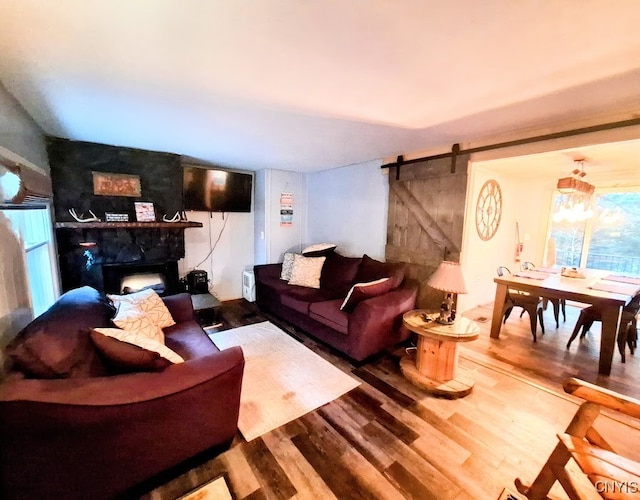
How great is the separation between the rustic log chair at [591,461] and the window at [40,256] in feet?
11.7

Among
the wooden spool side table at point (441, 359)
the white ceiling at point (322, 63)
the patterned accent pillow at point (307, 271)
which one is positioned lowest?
the wooden spool side table at point (441, 359)

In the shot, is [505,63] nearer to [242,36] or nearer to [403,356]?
[242,36]

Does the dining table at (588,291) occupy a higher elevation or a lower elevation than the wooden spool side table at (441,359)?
higher

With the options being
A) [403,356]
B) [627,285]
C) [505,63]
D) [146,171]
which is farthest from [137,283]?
[627,285]

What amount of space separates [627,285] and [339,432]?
12.3ft

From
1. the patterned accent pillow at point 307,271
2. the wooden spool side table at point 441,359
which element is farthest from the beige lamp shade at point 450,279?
the patterned accent pillow at point 307,271

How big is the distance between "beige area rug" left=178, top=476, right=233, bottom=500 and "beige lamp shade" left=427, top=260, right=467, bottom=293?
200 cm

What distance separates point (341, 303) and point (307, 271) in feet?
3.33

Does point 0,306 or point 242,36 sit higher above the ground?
point 242,36

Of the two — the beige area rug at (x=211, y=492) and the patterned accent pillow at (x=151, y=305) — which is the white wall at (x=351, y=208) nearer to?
the patterned accent pillow at (x=151, y=305)

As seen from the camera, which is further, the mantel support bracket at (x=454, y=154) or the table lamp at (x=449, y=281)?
the mantel support bracket at (x=454, y=154)

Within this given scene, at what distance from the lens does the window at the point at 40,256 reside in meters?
2.26

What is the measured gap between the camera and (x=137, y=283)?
11.6ft

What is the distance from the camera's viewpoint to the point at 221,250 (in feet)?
14.9
